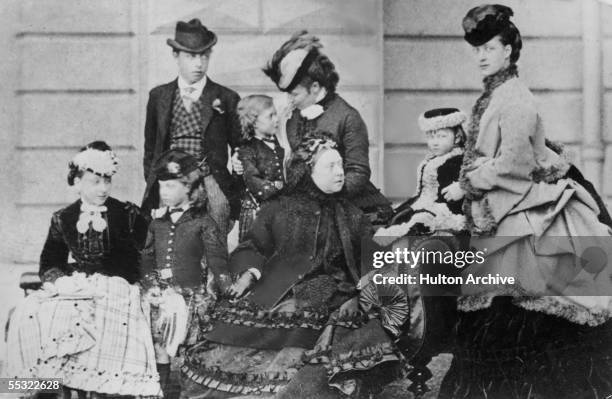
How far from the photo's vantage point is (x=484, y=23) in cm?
576

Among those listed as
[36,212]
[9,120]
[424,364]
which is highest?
[9,120]

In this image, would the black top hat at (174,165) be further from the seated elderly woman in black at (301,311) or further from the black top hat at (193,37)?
the black top hat at (193,37)

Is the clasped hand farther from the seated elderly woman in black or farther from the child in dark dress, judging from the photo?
the child in dark dress

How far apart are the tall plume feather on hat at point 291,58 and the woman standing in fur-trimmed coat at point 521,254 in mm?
977

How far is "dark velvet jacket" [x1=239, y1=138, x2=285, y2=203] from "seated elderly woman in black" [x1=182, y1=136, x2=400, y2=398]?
0.26 ft

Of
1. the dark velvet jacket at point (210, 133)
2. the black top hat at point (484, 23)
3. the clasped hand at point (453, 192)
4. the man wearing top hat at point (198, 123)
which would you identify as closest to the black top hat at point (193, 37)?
the man wearing top hat at point (198, 123)

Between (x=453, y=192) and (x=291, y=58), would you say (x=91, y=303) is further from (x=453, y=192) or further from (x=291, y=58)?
(x=453, y=192)

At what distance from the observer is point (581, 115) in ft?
19.2

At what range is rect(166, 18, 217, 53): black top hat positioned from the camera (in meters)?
5.67

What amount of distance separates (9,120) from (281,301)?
6.53ft

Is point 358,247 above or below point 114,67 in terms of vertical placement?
below

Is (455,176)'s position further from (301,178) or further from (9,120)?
(9,120)

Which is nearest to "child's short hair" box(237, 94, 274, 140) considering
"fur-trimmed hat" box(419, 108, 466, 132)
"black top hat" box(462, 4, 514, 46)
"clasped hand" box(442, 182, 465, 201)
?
"fur-trimmed hat" box(419, 108, 466, 132)

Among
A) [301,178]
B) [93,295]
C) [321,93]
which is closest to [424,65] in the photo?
[321,93]
